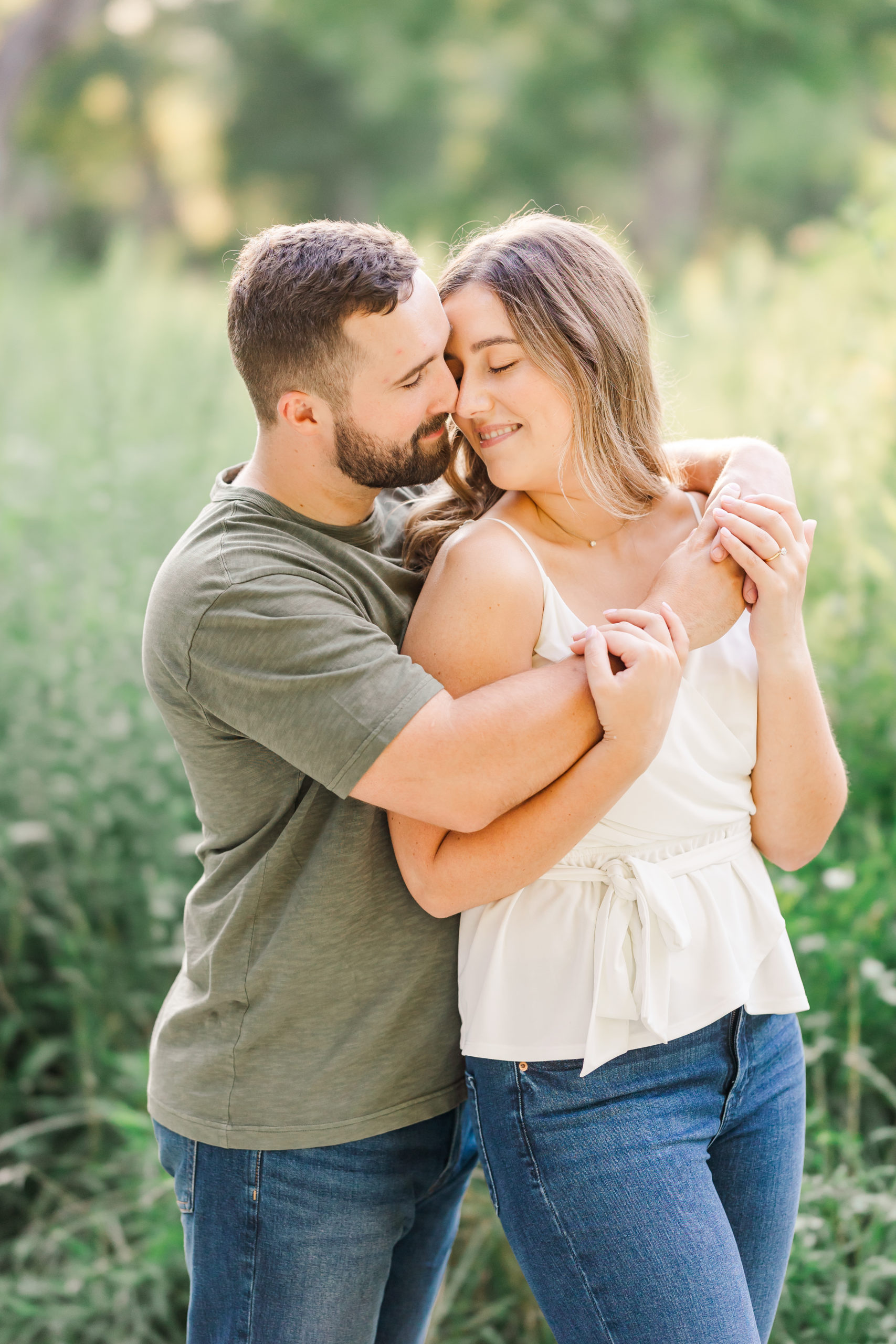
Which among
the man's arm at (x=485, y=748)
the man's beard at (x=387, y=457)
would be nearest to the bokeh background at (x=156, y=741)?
the man's beard at (x=387, y=457)

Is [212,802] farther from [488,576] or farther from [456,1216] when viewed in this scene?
[456,1216]

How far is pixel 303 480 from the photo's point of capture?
163 centimetres

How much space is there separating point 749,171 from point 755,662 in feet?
69.1

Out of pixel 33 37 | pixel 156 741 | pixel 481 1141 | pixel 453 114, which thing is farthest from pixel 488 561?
pixel 453 114

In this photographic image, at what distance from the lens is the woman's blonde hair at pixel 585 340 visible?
5.49ft

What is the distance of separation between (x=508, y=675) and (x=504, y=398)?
0.43 m

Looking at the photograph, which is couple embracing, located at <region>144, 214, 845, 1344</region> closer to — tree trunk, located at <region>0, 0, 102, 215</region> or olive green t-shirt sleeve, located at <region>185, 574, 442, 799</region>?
olive green t-shirt sleeve, located at <region>185, 574, 442, 799</region>

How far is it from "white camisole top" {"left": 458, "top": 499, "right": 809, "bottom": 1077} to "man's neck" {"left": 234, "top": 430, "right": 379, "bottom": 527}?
0.23m

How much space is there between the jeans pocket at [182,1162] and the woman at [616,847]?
421 mm

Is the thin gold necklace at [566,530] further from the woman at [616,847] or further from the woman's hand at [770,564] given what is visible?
the woman's hand at [770,564]

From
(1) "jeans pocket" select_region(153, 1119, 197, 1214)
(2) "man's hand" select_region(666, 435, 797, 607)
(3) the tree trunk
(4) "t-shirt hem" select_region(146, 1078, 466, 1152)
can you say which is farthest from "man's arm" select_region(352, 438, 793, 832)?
(3) the tree trunk

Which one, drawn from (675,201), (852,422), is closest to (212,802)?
(852,422)

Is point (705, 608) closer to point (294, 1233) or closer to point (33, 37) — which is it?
point (294, 1233)

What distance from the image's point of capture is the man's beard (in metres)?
1.63
